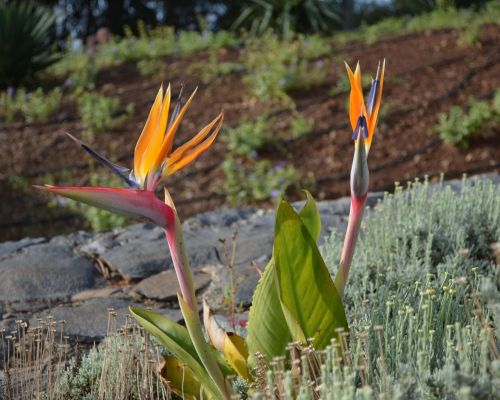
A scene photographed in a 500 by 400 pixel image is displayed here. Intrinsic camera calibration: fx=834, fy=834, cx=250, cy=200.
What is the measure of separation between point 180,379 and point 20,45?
7.20 m

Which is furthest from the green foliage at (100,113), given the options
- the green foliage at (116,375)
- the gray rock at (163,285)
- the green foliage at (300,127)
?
the green foliage at (116,375)

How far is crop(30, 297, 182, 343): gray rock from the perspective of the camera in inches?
133

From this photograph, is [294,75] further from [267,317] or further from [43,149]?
[267,317]

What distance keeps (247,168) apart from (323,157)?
0.64 meters

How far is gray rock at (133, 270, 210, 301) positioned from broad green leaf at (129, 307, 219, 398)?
138 centimetres

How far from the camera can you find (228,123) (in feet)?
24.5

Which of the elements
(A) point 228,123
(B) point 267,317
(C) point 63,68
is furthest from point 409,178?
(C) point 63,68

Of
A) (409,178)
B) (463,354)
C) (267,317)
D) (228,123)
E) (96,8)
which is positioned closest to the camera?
(463,354)

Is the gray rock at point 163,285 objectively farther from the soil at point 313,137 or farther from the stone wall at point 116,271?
the soil at point 313,137

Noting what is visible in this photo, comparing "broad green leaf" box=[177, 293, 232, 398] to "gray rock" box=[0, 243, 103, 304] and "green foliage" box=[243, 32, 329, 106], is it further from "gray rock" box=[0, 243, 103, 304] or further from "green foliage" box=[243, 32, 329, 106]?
"green foliage" box=[243, 32, 329, 106]

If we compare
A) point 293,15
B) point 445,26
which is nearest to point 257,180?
point 445,26

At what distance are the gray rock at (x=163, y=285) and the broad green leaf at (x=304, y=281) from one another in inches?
60.0

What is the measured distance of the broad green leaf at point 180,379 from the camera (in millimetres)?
2527

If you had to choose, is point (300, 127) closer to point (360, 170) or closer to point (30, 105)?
point (30, 105)
